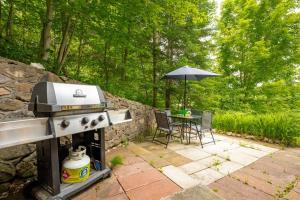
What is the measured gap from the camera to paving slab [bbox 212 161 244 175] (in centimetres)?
285

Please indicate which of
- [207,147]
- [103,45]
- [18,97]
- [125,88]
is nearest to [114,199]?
[18,97]

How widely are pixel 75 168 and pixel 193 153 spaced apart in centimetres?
242

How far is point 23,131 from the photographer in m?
1.42

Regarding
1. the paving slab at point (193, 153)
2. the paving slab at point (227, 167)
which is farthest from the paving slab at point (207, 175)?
the paving slab at point (193, 153)

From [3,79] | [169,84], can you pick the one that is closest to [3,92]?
[3,79]

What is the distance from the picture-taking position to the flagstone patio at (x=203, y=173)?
209 cm

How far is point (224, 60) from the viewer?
866 cm

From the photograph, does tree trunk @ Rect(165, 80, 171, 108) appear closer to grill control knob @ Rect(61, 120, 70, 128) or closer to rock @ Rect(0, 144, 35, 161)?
rock @ Rect(0, 144, 35, 161)

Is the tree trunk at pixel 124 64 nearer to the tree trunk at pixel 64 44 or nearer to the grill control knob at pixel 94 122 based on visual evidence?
the tree trunk at pixel 64 44

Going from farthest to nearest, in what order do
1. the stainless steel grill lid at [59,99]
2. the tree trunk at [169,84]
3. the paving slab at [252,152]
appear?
the tree trunk at [169,84]
the paving slab at [252,152]
the stainless steel grill lid at [59,99]

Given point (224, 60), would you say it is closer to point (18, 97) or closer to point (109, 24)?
point (109, 24)

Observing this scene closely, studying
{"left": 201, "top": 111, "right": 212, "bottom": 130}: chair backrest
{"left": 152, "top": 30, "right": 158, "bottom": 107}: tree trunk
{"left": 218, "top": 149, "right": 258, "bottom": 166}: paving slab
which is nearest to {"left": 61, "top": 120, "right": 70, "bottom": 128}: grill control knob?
{"left": 218, "top": 149, "right": 258, "bottom": 166}: paving slab

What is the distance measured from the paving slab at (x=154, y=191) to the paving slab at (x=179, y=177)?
0.31 ft

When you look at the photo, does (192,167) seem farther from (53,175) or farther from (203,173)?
(53,175)
